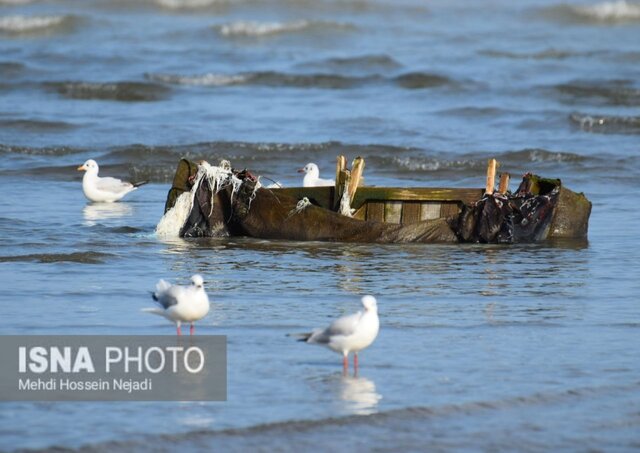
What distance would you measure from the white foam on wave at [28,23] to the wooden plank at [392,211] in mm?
28298

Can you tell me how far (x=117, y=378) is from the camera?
7.91 meters

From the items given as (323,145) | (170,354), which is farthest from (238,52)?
(170,354)

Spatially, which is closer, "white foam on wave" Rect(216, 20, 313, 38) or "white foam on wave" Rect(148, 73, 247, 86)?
"white foam on wave" Rect(148, 73, 247, 86)

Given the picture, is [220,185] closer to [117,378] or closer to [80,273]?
[80,273]

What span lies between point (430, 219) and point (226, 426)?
21.9ft

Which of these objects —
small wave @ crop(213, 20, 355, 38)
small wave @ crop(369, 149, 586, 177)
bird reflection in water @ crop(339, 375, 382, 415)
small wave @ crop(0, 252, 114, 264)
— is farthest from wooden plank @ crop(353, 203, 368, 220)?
small wave @ crop(213, 20, 355, 38)

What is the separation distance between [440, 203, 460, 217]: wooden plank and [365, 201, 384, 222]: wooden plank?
639mm

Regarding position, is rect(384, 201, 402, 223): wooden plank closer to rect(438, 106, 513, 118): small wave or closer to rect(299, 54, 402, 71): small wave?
rect(438, 106, 513, 118): small wave

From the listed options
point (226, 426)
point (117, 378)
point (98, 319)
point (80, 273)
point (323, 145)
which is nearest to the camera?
point (226, 426)

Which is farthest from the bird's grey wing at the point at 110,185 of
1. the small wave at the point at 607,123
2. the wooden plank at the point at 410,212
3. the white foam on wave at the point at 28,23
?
the white foam on wave at the point at 28,23

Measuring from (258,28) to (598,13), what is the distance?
40.6 ft

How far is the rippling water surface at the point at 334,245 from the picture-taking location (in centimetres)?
722

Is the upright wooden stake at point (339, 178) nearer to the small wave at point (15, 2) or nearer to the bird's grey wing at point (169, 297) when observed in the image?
the bird's grey wing at point (169, 297)

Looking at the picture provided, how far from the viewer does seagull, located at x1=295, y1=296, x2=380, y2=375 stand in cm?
769
